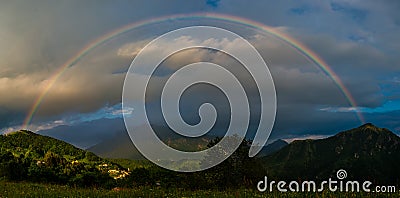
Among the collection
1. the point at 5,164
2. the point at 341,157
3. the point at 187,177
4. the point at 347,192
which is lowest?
the point at 347,192

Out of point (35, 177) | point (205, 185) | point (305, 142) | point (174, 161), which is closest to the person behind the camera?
point (205, 185)

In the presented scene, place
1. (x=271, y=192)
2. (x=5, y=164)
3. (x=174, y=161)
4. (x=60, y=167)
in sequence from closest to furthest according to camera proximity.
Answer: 1. (x=271, y=192)
2. (x=174, y=161)
3. (x=5, y=164)
4. (x=60, y=167)

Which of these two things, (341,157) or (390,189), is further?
(341,157)

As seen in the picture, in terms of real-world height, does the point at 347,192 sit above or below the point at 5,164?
below

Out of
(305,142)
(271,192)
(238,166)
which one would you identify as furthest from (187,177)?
(305,142)

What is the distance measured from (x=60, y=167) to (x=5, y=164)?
315 inches

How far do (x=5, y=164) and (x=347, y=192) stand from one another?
53740 millimetres

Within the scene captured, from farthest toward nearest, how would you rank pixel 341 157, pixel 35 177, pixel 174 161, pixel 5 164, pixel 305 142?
1. pixel 305 142
2. pixel 341 157
3. pixel 5 164
4. pixel 35 177
5. pixel 174 161

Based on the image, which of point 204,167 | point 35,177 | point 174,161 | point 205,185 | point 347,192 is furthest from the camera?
point 35,177

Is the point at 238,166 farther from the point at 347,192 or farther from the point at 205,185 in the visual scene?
the point at 347,192

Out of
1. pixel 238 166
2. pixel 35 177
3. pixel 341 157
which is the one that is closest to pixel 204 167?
pixel 238 166

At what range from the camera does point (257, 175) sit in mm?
34406

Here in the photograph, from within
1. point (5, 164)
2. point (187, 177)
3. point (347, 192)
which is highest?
point (5, 164)

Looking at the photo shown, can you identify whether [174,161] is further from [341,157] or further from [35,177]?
[341,157]
